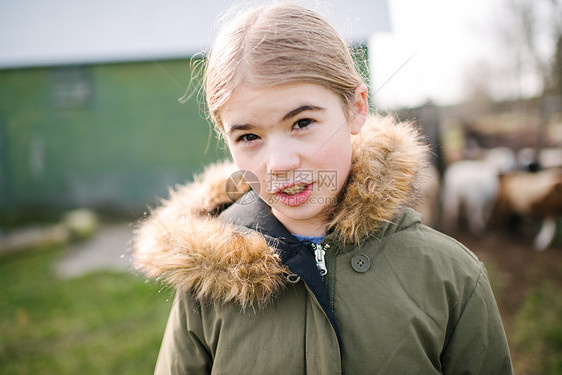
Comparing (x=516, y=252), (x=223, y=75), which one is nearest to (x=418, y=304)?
(x=223, y=75)

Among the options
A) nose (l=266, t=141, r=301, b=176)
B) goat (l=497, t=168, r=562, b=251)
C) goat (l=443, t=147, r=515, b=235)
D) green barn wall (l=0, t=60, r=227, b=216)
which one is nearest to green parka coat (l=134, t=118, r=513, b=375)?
nose (l=266, t=141, r=301, b=176)

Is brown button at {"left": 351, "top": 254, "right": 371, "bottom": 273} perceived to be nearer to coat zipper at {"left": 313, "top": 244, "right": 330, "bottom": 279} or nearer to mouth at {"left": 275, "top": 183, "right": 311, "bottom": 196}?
coat zipper at {"left": 313, "top": 244, "right": 330, "bottom": 279}

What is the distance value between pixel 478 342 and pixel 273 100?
1.05 m

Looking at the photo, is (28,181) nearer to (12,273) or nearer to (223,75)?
(12,273)

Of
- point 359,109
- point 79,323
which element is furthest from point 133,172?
point 359,109

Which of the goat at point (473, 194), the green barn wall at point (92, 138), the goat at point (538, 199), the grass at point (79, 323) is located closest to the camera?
the grass at point (79, 323)

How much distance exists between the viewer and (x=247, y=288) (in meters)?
1.29

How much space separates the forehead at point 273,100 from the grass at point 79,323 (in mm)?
2620

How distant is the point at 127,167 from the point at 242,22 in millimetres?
9769

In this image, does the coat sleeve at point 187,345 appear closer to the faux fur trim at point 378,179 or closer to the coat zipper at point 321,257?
the coat zipper at point 321,257

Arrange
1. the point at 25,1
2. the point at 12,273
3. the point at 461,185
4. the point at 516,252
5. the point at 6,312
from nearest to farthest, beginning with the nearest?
the point at 6,312
the point at 516,252
the point at 12,273
the point at 461,185
the point at 25,1

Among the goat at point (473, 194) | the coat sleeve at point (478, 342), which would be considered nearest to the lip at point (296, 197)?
the coat sleeve at point (478, 342)

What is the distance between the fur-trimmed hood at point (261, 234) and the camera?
1320 mm

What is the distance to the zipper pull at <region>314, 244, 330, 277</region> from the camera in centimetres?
133
